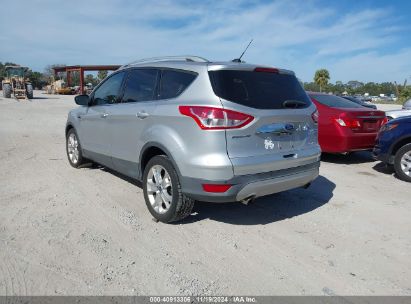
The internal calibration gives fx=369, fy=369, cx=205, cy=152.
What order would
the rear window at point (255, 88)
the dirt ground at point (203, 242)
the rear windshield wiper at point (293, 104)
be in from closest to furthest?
the dirt ground at point (203, 242) → the rear window at point (255, 88) → the rear windshield wiper at point (293, 104)

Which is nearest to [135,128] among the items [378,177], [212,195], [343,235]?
[212,195]

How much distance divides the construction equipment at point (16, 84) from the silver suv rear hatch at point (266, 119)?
32401 mm

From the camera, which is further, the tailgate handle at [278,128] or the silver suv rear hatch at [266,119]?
the tailgate handle at [278,128]

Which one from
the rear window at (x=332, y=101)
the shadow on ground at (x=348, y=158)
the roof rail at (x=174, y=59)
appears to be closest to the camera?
the roof rail at (x=174, y=59)

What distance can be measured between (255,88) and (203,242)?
172cm

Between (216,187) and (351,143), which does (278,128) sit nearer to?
(216,187)

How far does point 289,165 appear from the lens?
4.13 m

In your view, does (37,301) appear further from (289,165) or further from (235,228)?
(289,165)

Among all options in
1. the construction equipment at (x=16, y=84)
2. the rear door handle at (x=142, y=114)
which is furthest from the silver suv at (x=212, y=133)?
the construction equipment at (x=16, y=84)

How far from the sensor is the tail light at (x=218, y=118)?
3.63 meters

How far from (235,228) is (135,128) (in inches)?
69.3

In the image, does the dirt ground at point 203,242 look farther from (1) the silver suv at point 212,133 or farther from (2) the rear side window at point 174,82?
(2) the rear side window at point 174,82

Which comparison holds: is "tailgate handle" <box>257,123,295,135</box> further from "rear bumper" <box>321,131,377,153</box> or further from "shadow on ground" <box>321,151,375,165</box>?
"shadow on ground" <box>321,151,375,165</box>

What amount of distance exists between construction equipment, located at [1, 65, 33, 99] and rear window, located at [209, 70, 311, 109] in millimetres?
32369
